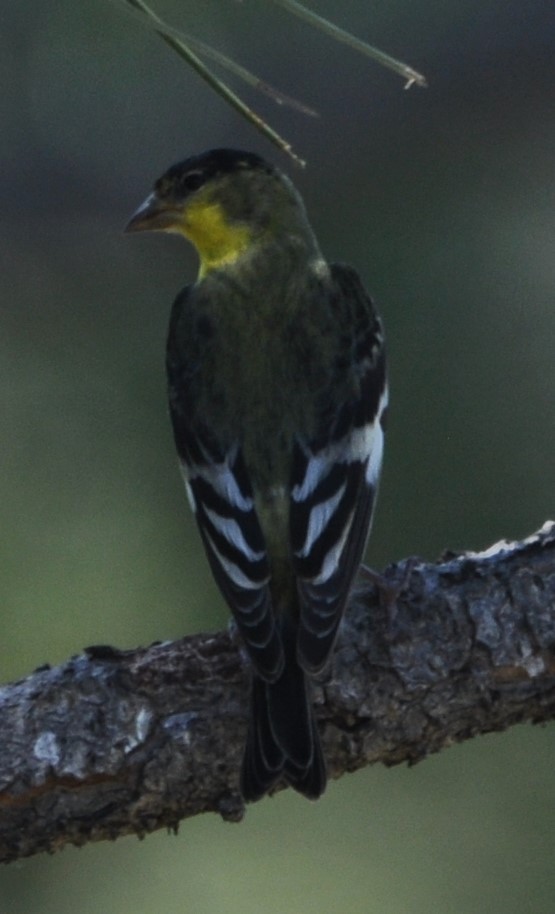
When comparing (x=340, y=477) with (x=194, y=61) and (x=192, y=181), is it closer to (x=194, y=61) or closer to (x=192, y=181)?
(x=192, y=181)

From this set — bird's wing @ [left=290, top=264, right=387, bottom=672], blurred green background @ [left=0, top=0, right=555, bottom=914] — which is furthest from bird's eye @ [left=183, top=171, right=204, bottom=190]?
blurred green background @ [left=0, top=0, right=555, bottom=914]

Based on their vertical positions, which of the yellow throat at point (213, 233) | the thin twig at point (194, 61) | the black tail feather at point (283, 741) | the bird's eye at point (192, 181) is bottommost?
the black tail feather at point (283, 741)

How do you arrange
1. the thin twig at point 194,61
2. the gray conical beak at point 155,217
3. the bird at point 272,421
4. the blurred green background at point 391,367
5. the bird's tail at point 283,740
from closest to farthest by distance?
the thin twig at point 194,61, the bird's tail at point 283,740, the bird at point 272,421, the gray conical beak at point 155,217, the blurred green background at point 391,367

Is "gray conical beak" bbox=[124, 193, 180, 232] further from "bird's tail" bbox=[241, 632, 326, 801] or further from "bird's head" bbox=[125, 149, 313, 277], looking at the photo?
"bird's tail" bbox=[241, 632, 326, 801]

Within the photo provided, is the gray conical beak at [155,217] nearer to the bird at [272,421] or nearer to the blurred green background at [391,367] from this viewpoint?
the bird at [272,421]

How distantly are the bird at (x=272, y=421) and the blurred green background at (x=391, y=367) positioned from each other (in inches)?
23.1

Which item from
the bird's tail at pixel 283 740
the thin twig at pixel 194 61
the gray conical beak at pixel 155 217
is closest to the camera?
the thin twig at pixel 194 61

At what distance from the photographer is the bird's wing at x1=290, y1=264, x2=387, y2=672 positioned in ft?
10.1

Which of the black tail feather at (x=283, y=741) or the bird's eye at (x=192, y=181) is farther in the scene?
the bird's eye at (x=192, y=181)

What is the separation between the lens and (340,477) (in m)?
3.39

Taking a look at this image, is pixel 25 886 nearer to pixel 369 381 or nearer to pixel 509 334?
pixel 369 381

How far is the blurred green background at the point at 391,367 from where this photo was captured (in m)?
4.23

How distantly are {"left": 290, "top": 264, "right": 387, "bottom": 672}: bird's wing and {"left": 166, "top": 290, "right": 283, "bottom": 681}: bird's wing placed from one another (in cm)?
6

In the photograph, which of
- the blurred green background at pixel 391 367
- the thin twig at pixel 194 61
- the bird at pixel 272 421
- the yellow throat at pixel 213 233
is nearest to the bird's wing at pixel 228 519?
the bird at pixel 272 421
